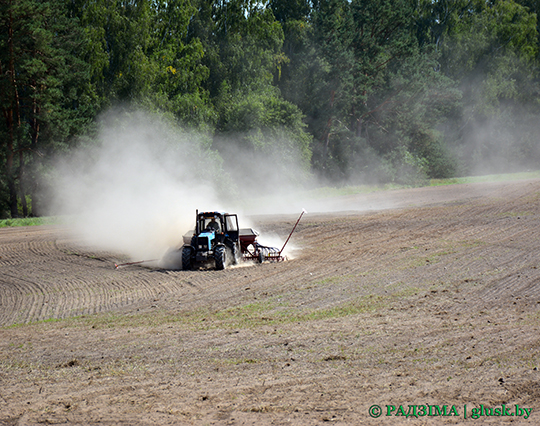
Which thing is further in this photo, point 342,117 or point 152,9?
point 342,117

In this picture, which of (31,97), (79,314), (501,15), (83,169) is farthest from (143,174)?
(501,15)

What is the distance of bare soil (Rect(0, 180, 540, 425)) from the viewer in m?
6.17

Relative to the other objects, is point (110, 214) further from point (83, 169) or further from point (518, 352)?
point (518, 352)

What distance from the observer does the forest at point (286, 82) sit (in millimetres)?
38750

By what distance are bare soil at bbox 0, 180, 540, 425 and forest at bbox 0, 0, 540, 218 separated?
23.6m

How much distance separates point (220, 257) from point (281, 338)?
24.6ft

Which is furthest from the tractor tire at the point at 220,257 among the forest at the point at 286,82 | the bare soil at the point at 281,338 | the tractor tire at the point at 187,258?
the forest at the point at 286,82

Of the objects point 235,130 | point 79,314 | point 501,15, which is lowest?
point 79,314

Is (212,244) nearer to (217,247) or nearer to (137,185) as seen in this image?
(217,247)

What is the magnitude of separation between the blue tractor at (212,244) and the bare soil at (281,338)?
535 millimetres


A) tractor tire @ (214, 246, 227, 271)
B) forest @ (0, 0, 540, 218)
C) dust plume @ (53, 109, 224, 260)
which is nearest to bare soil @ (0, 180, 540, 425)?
tractor tire @ (214, 246, 227, 271)

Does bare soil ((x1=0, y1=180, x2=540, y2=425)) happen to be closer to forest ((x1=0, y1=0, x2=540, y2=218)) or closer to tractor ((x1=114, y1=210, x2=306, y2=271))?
tractor ((x1=114, y1=210, x2=306, y2=271))

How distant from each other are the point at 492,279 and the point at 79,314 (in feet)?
31.4

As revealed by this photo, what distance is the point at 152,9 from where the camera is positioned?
49438 millimetres
